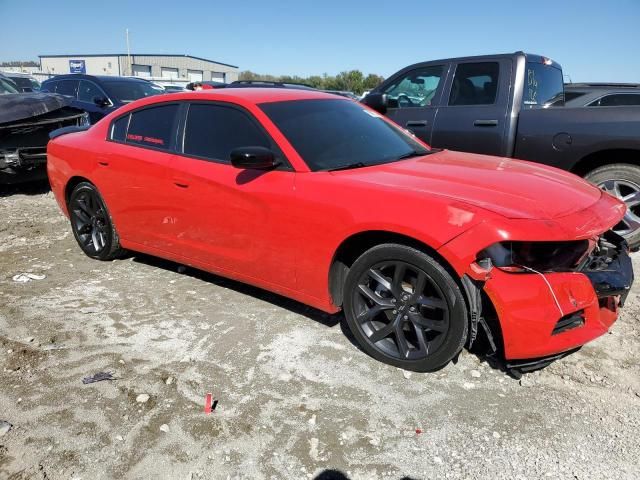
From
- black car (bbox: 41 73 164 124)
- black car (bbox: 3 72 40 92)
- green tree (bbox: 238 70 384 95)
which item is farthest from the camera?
green tree (bbox: 238 70 384 95)

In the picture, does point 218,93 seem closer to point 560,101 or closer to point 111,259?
point 111,259

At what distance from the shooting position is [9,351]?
126 inches

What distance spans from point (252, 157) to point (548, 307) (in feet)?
6.14

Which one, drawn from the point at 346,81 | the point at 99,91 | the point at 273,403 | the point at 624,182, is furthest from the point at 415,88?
the point at 346,81

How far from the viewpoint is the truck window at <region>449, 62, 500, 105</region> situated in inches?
216

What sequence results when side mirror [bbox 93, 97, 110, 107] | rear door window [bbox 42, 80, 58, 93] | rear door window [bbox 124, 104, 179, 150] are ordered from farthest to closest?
rear door window [bbox 42, 80, 58, 93] → side mirror [bbox 93, 97, 110, 107] → rear door window [bbox 124, 104, 179, 150]

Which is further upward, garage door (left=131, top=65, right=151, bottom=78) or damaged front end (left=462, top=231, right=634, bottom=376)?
garage door (left=131, top=65, right=151, bottom=78)

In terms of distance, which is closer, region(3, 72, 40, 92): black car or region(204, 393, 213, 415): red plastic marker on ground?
region(204, 393, 213, 415): red plastic marker on ground

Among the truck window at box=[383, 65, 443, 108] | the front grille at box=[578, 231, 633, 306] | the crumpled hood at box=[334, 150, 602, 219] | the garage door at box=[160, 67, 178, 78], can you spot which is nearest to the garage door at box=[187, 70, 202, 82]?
the garage door at box=[160, 67, 178, 78]

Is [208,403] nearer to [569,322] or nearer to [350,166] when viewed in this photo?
[350,166]

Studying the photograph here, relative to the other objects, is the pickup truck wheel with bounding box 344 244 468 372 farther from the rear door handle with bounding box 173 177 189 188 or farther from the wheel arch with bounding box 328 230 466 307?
the rear door handle with bounding box 173 177 189 188

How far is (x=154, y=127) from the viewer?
163 inches

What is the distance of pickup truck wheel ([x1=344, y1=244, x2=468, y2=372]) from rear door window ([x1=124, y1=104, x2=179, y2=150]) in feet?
6.44

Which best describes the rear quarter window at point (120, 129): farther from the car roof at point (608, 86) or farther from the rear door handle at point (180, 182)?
the car roof at point (608, 86)
